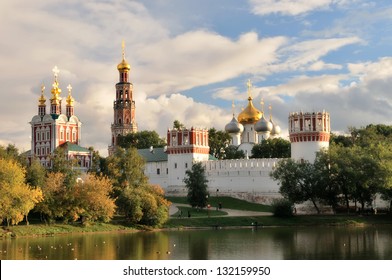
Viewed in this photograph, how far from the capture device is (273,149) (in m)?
84.8

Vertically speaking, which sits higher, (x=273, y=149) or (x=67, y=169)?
(x=273, y=149)

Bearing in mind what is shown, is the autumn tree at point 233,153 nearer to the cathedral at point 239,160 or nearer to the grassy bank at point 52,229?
the cathedral at point 239,160

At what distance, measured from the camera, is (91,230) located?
49.2 metres

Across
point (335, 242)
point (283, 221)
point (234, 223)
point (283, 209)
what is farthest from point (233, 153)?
point (335, 242)

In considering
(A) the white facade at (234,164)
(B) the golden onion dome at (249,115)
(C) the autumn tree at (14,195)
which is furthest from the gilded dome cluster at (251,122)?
(C) the autumn tree at (14,195)

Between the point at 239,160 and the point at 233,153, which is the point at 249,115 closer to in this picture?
the point at 233,153

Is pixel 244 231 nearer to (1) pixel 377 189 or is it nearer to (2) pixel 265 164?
(1) pixel 377 189

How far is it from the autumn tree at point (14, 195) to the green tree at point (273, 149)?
43.1 meters

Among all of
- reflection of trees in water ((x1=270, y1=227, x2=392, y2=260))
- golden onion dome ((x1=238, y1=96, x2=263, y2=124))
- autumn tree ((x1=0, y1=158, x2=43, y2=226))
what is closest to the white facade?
reflection of trees in water ((x1=270, y1=227, x2=392, y2=260))

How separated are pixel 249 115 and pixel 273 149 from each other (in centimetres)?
1389

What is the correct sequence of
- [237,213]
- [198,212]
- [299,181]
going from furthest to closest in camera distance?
1. [237,213]
2. [198,212]
3. [299,181]

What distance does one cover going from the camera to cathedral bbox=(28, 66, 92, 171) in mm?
91312

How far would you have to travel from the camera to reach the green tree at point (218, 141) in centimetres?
9588
